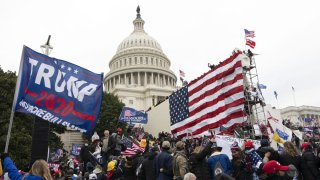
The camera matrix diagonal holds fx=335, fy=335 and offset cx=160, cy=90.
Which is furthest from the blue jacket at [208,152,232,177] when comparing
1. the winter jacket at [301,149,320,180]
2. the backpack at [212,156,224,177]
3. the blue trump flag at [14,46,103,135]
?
the blue trump flag at [14,46,103,135]

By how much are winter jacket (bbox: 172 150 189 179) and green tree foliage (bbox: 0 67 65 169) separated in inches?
756

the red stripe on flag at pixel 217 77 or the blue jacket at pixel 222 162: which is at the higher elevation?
the red stripe on flag at pixel 217 77

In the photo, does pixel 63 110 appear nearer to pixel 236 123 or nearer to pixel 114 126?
pixel 236 123

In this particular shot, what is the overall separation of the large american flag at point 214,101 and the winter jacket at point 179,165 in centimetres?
576

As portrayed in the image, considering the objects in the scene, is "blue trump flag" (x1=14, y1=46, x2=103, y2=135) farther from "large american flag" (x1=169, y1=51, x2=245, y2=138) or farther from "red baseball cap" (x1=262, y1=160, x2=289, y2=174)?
"large american flag" (x1=169, y1=51, x2=245, y2=138)

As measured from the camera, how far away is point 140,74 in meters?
89.0

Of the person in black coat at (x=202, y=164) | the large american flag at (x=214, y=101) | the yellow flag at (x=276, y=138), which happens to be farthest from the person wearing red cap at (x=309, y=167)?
the yellow flag at (x=276, y=138)

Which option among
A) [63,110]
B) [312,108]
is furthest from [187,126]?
[312,108]

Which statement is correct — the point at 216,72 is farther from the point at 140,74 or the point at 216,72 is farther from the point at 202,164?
the point at 140,74

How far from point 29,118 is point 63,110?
24956mm

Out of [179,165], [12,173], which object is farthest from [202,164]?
[12,173]

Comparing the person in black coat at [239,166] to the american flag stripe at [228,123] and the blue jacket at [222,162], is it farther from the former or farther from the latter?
the american flag stripe at [228,123]

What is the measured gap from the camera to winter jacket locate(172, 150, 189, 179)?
21.7ft

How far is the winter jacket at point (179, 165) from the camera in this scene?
21.7ft
